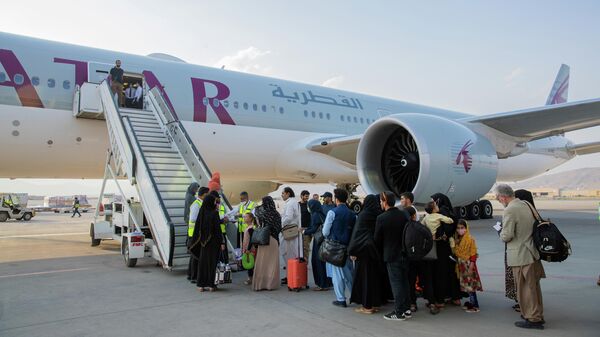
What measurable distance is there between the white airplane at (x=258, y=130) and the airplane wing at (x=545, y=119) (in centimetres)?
2

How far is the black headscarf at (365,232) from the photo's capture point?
4.45 metres

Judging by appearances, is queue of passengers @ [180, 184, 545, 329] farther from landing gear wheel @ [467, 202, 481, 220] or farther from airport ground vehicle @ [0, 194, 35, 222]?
airport ground vehicle @ [0, 194, 35, 222]

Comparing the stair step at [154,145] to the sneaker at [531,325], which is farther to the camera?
the stair step at [154,145]

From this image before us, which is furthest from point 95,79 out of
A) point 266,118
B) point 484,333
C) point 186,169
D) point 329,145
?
point 484,333

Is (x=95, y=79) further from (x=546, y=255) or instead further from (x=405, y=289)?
(x=546, y=255)

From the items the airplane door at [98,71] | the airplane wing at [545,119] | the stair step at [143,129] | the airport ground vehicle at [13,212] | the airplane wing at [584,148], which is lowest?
the airport ground vehicle at [13,212]

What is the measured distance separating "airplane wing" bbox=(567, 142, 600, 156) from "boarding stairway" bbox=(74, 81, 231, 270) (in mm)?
12799

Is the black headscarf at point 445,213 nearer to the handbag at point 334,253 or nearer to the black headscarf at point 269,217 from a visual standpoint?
the handbag at point 334,253

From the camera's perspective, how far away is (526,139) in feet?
30.6

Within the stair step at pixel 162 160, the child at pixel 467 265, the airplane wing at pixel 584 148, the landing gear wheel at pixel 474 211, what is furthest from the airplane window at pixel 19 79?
the airplane wing at pixel 584 148

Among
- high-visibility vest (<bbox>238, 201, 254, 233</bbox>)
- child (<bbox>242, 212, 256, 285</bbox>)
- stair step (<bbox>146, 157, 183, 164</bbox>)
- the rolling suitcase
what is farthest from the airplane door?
the rolling suitcase

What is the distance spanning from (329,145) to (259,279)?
6121mm

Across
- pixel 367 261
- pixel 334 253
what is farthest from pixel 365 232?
pixel 334 253

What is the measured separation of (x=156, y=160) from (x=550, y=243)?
6114 millimetres
